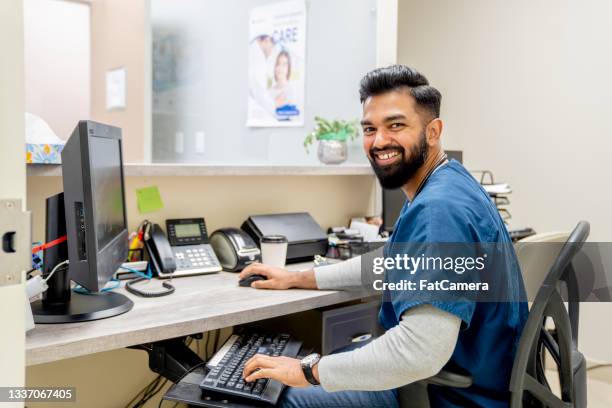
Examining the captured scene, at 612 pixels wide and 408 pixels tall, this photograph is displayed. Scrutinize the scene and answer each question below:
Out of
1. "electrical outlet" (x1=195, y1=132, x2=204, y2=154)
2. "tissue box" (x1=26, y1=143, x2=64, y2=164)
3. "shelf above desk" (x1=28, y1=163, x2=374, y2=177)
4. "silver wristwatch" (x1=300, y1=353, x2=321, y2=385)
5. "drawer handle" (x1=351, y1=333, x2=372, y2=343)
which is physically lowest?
"drawer handle" (x1=351, y1=333, x2=372, y2=343)

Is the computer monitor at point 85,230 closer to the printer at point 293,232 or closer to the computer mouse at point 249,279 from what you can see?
the computer mouse at point 249,279

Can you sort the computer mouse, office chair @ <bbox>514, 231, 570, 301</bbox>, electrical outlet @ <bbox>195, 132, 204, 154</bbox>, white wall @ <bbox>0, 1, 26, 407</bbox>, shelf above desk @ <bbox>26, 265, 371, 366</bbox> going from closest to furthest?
white wall @ <bbox>0, 1, 26, 407</bbox>
shelf above desk @ <bbox>26, 265, 371, 366</bbox>
the computer mouse
office chair @ <bbox>514, 231, 570, 301</bbox>
electrical outlet @ <bbox>195, 132, 204, 154</bbox>

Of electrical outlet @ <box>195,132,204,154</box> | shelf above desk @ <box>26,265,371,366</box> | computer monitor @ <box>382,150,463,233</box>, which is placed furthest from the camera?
electrical outlet @ <box>195,132,204,154</box>

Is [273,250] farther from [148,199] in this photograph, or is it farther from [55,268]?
[55,268]

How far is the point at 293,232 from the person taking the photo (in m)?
2.01

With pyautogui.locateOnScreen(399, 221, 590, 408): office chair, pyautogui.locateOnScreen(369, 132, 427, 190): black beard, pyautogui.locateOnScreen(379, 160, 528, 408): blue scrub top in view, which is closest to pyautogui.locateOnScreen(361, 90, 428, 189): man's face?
pyautogui.locateOnScreen(369, 132, 427, 190): black beard

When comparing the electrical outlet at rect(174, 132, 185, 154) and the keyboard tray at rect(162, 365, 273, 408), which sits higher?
the electrical outlet at rect(174, 132, 185, 154)

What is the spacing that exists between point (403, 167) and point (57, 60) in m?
3.46

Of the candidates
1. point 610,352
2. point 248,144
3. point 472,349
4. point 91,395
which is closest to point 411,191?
point 472,349

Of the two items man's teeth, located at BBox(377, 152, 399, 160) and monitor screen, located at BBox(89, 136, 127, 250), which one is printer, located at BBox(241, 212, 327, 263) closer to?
monitor screen, located at BBox(89, 136, 127, 250)

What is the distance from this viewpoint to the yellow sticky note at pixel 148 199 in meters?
1.81

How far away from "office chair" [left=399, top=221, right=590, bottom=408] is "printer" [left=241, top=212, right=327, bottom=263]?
31.1 inches

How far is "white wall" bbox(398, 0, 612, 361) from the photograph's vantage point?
9.80ft

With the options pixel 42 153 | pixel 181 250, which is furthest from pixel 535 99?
pixel 42 153
